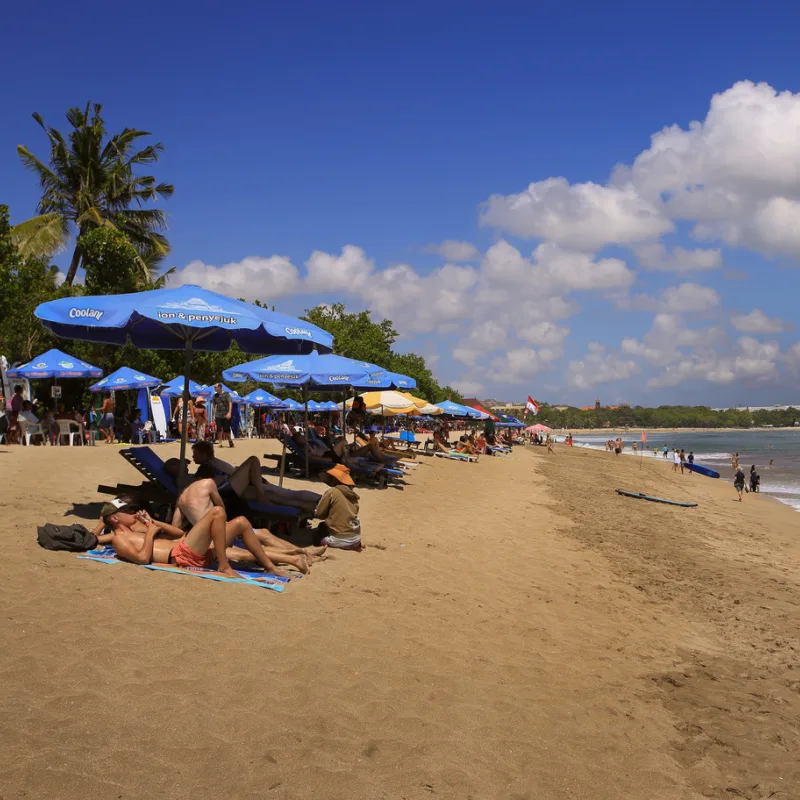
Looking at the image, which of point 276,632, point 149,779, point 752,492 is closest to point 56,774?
point 149,779

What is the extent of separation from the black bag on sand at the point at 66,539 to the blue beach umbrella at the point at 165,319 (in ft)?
3.79

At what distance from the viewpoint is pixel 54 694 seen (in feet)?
11.0

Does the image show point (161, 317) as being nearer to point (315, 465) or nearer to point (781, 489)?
point (315, 465)

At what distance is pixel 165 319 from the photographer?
606 cm

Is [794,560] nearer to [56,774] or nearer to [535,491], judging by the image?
[535,491]

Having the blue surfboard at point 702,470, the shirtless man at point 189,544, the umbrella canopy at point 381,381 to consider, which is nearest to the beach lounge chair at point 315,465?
the umbrella canopy at point 381,381

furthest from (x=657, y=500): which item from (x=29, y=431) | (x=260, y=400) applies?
(x=29, y=431)

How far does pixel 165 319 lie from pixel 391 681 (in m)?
3.63

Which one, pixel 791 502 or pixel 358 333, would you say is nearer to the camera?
pixel 791 502

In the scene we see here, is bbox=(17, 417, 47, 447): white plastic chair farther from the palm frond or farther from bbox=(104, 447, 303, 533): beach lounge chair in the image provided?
bbox=(104, 447, 303, 533): beach lounge chair

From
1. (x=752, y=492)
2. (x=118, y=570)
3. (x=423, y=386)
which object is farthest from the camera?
(x=423, y=386)

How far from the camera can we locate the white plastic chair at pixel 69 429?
17.8 m

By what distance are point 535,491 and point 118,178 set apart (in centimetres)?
A: 2079

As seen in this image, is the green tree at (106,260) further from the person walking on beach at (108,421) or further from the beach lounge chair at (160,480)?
the beach lounge chair at (160,480)
